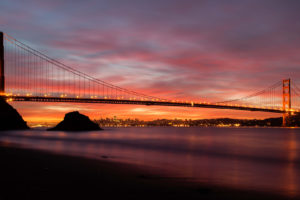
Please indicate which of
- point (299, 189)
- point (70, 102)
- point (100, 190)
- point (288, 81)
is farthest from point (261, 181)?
point (288, 81)

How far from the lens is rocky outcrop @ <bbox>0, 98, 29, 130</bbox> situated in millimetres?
60656

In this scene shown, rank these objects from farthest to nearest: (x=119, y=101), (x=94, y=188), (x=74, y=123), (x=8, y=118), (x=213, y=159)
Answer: (x=74, y=123) → (x=8, y=118) → (x=119, y=101) → (x=213, y=159) → (x=94, y=188)

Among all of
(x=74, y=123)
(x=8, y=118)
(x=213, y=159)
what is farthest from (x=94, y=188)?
(x=74, y=123)

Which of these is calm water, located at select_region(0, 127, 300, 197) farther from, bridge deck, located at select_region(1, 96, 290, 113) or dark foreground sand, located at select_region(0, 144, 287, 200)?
bridge deck, located at select_region(1, 96, 290, 113)

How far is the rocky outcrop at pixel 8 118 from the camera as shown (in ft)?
199

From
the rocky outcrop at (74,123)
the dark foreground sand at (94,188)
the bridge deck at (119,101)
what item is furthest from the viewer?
the rocky outcrop at (74,123)

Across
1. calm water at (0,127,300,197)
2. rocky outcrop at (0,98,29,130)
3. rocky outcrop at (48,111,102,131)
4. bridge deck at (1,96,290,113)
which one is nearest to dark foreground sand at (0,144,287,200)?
calm water at (0,127,300,197)

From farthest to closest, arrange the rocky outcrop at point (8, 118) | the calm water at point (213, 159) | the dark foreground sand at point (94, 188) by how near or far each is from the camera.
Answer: the rocky outcrop at point (8, 118), the calm water at point (213, 159), the dark foreground sand at point (94, 188)

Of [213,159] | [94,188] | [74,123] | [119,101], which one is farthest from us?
[74,123]

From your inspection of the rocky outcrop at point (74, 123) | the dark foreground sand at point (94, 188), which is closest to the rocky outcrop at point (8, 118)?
the rocky outcrop at point (74, 123)

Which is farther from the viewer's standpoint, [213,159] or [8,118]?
[8,118]

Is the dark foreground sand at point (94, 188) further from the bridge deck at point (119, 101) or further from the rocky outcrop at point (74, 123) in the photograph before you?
the rocky outcrop at point (74, 123)

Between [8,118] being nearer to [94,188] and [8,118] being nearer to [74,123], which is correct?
[74,123]

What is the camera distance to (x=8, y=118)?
6512 centimetres
